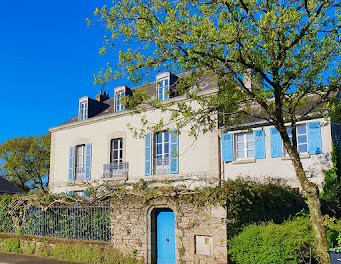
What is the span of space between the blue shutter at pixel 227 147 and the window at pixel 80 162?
938cm

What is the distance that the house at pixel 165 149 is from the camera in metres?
14.9

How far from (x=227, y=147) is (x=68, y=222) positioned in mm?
7077

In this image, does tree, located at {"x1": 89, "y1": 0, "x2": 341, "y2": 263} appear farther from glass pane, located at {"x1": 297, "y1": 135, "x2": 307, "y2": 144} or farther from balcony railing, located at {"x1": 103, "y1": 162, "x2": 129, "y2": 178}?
balcony railing, located at {"x1": 103, "y1": 162, "x2": 129, "y2": 178}

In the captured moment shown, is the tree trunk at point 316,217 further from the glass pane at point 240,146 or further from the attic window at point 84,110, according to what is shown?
the attic window at point 84,110

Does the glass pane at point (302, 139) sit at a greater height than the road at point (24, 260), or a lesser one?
greater

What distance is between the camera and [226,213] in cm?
971

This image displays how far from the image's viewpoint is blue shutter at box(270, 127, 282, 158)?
50.2 feet

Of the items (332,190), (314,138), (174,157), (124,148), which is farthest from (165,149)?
(332,190)

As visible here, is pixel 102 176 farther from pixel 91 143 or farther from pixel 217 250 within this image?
pixel 217 250

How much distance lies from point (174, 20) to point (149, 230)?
584 centimetres

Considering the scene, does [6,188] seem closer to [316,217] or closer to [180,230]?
[180,230]

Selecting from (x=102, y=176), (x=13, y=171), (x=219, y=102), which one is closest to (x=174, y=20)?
(x=219, y=102)

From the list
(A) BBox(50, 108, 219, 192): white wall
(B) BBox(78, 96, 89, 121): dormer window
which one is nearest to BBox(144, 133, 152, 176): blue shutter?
(A) BBox(50, 108, 219, 192): white wall

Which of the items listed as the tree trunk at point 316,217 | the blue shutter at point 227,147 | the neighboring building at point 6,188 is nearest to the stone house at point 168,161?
the blue shutter at point 227,147
